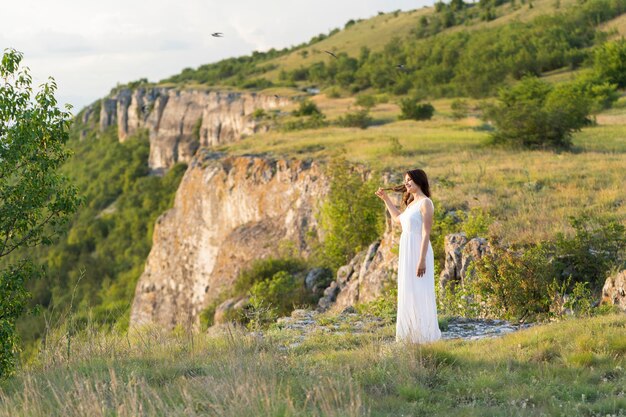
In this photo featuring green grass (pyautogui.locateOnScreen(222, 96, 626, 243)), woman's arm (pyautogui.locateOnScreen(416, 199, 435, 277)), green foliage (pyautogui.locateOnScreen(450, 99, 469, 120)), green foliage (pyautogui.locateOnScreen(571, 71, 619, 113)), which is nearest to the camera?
woman's arm (pyautogui.locateOnScreen(416, 199, 435, 277))

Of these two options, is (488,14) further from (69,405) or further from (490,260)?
(69,405)

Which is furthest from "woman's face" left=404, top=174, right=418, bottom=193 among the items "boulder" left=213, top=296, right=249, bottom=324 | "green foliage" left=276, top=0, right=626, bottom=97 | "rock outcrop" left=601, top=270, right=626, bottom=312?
"green foliage" left=276, top=0, right=626, bottom=97

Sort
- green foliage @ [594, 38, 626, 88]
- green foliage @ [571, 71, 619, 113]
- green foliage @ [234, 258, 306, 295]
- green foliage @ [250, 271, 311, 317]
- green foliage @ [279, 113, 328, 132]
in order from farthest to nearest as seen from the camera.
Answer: green foliage @ [594, 38, 626, 88] < green foliage @ [571, 71, 619, 113] < green foliage @ [279, 113, 328, 132] < green foliage @ [234, 258, 306, 295] < green foliage @ [250, 271, 311, 317]

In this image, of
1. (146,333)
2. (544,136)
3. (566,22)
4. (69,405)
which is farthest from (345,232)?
(566,22)

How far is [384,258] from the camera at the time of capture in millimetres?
14211

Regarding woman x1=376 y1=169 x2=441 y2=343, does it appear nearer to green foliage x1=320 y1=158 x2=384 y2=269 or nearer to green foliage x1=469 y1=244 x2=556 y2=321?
green foliage x1=469 y1=244 x2=556 y2=321

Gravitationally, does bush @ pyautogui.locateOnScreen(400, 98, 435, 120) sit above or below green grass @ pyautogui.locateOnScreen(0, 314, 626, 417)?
above

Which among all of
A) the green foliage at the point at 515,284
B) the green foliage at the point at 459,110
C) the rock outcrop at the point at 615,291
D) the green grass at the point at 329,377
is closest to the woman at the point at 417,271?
the green grass at the point at 329,377

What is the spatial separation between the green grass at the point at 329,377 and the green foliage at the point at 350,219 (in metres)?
9.92

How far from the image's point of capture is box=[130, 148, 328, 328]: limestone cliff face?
2377 centimetres

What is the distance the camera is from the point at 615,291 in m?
9.31

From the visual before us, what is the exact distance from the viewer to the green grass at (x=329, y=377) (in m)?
5.17

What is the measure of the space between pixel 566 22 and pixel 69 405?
6613 cm

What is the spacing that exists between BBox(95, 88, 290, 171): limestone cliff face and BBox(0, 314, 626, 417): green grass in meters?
38.5
